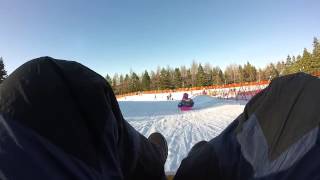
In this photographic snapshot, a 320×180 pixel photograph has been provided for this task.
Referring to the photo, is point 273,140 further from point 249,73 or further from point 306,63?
point 249,73

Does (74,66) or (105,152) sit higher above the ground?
(74,66)

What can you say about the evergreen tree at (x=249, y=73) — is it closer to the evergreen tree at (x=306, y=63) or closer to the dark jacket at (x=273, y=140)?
the evergreen tree at (x=306, y=63)

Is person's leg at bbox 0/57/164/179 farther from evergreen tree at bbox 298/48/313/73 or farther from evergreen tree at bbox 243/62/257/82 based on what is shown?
evergreen tree at bbox 243/62/257/82

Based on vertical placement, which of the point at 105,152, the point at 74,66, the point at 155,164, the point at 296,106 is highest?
the point at 74,66

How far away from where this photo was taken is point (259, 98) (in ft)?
4.75

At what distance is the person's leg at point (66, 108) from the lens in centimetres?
110

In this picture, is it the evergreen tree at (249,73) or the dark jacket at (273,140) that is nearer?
the dark jacket at (273,140)

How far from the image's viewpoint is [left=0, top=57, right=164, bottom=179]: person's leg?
43.1 inches

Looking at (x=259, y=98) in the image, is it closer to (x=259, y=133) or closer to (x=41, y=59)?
(x=259, y=133)

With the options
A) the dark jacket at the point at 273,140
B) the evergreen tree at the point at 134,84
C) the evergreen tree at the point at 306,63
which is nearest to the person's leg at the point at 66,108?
the dark jacket at the point at 273,140

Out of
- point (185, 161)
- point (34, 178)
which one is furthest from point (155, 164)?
point (34, 178)

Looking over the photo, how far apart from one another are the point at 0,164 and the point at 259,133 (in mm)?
1034

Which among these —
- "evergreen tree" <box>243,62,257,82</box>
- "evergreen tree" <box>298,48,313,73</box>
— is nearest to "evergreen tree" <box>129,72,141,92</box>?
"evergreen tree" <box>243,62,257,82</box>

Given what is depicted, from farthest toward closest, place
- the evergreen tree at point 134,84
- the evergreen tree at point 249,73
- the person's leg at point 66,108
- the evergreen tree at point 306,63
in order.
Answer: the evergreen tree at point 249,73 → the evergreen tree at point 134,84 → the evergreen tree at point 306,63 → the person's leg at point 66,108
